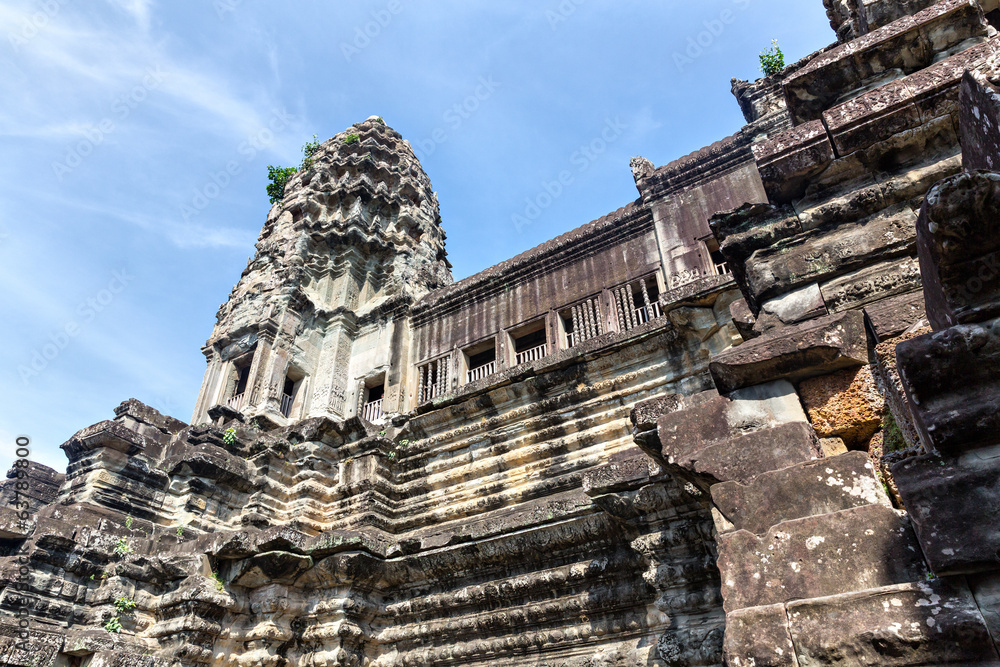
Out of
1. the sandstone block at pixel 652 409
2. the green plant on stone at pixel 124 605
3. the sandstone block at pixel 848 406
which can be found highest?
the sandstone block at pixel 652 409

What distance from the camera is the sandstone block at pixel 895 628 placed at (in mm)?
1855

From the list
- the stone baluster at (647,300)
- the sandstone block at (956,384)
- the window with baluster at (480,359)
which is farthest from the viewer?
the window with baluster at (480,359)

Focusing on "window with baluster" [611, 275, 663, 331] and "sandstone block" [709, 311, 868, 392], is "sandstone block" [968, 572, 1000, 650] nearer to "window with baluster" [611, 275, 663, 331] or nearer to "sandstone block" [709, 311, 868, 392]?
"sandstone block" [709, 311, 868, 392]

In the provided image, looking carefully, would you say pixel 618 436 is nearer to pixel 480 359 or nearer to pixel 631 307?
pixel 631 307

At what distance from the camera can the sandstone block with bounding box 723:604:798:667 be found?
2.10 metres

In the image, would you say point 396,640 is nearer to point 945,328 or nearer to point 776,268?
point 776,268

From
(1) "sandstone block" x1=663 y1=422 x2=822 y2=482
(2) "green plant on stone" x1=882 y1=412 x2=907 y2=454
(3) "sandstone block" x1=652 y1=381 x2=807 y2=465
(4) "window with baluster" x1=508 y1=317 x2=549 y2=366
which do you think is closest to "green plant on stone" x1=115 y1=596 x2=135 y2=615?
(4) "window with baluster" x1=508 y1=317 x2=549 y2=366

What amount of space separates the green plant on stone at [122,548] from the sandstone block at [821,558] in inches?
331

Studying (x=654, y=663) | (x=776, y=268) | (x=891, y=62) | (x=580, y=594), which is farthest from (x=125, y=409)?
(x=891, y=62)

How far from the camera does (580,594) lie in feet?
19.5

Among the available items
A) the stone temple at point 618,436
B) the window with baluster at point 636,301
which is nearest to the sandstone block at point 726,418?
the stone temple at point 618,436

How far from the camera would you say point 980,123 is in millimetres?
2350

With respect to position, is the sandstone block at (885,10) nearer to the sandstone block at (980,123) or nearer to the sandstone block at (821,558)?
the sandstone block at (980,123)

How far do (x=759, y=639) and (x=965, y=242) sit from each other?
158 centimetres
